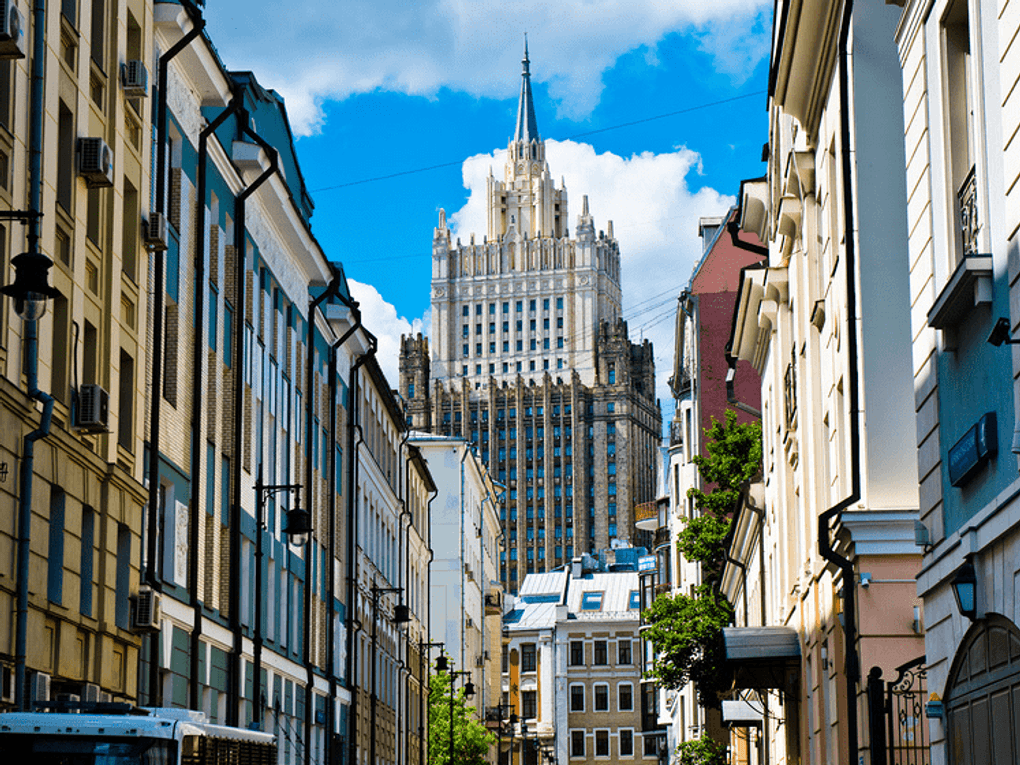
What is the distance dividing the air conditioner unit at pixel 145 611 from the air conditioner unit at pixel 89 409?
3.47 m

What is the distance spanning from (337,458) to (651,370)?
157 m

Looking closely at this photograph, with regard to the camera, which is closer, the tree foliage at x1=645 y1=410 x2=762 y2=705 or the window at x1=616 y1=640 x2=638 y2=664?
the tree foliage at x1=645 y1=410 x2=762 y2=705

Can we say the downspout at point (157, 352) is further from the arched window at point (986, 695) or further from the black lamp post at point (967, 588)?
the black lamp post at point (967, 588)

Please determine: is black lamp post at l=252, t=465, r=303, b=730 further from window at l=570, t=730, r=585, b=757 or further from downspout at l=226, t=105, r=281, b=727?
window at l=570, t=730, r=585, b=757

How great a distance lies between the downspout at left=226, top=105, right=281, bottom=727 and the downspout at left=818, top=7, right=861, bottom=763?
1294 cm

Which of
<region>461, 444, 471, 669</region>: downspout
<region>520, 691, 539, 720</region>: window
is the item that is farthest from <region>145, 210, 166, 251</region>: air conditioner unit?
<region>520, 691, 539, 720</region>: window

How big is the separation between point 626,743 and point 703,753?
231 ft

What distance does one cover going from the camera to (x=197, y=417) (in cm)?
2634

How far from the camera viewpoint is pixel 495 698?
330ft

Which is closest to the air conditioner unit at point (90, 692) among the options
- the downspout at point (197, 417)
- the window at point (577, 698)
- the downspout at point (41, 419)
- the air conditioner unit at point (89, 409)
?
the downspout at point (41, 419)

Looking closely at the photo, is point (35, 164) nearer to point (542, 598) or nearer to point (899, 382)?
point (899, 382)

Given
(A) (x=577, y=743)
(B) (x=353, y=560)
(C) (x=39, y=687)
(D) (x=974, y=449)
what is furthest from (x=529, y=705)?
(D) (x=974, y=449)

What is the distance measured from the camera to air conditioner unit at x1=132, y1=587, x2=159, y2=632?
22328mm

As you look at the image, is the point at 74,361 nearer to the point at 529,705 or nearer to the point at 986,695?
the point at 986,695
